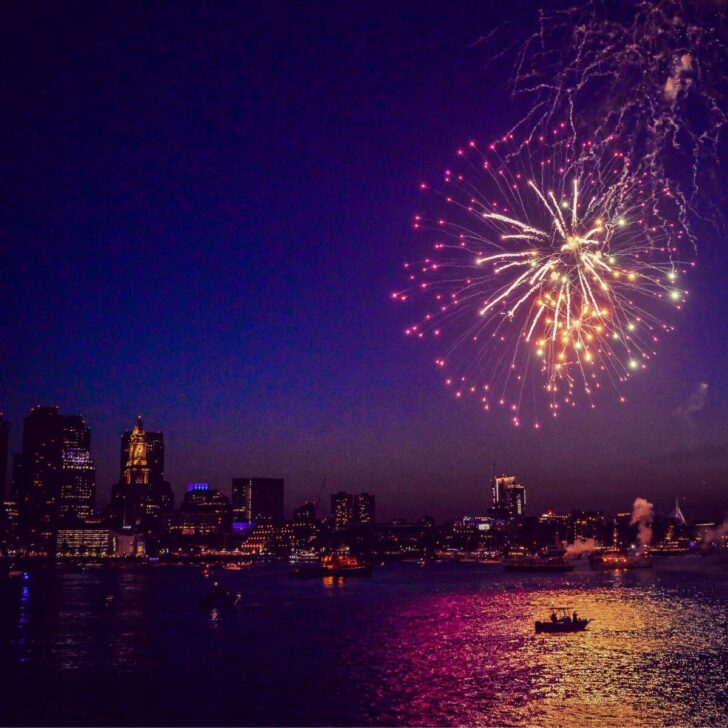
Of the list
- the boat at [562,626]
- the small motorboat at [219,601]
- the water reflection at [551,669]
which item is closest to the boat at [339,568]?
the small motorboat at [219,601]

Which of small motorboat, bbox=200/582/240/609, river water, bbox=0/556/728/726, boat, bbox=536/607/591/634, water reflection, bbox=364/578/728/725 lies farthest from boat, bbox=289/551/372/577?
boat, bbox=536/607/591/634

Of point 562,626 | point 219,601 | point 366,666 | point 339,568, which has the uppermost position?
point 562,626

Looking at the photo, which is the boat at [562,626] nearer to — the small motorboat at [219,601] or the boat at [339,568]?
the small motorboat at [219,601]

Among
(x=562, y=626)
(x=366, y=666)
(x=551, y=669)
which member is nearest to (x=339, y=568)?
(x=562, y=626)

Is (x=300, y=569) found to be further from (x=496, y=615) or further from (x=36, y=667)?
(x=36, y=667)

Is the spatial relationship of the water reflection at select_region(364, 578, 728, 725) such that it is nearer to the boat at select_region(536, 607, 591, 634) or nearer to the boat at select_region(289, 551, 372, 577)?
the boat at select_region(536, 607, 591, 634)

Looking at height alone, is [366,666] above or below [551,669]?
below

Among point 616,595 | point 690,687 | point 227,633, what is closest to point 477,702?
point 690,687

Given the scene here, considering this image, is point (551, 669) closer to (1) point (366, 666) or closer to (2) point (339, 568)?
(1) point (366, 666)

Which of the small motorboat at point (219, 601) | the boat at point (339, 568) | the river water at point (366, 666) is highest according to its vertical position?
the river water at point (366, 666)
